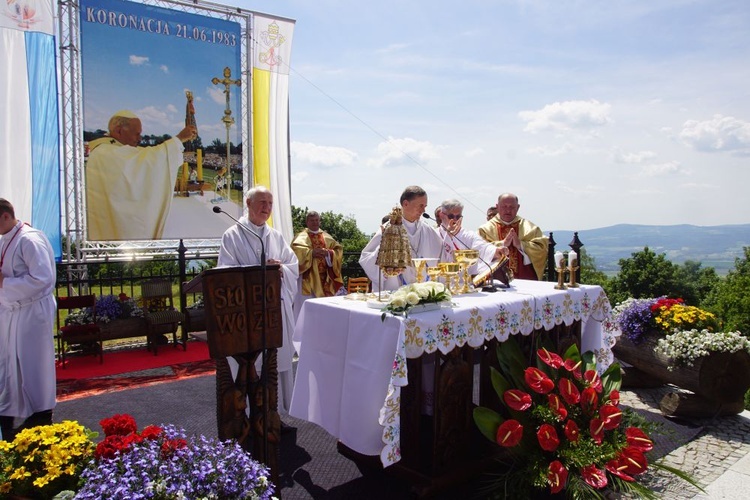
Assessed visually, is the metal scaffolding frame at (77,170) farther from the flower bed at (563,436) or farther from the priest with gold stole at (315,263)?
the flower bed at (563,436)

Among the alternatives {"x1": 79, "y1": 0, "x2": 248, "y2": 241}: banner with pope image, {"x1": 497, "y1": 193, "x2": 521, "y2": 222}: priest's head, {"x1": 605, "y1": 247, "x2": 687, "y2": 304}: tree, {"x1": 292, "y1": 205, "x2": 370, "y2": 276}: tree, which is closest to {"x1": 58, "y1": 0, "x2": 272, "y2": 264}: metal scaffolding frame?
{"x1": 79, "y1": 0, "x2": 248, "y2": 241}: banner with pope image

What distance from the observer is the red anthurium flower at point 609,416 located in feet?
12.3

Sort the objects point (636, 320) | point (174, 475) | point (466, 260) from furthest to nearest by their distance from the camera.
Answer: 1. point (636, 320)
2. point (466, 260)
3. point (174, 475)

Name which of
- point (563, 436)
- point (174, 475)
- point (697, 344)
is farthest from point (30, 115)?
point (697, 344)

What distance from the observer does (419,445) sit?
4102 mm

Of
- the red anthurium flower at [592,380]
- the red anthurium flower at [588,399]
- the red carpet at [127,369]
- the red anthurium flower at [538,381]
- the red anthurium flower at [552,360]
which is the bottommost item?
the red carpet at [127,369]

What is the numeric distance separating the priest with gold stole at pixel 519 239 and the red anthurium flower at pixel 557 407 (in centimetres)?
315

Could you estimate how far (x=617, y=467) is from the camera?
3.70 meters

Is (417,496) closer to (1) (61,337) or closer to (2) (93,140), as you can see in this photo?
(1) (61,337)

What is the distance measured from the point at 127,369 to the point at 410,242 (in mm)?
5244

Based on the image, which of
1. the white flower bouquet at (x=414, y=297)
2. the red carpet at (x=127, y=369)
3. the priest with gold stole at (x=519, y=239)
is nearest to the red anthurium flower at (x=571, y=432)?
the white flower bouquet at (x=414, y=297)

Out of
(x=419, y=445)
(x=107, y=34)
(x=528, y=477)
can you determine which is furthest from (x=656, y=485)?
(x=107, y=34)

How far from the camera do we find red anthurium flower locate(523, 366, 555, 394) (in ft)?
12.6

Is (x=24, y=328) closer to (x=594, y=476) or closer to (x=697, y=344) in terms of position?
(x=594, y=476)
